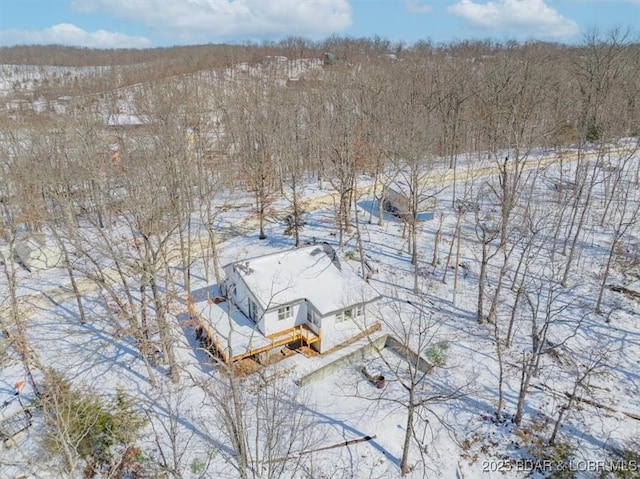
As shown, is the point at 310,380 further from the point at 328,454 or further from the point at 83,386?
the point at 83,386

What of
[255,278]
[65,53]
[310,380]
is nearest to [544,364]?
[310,380]

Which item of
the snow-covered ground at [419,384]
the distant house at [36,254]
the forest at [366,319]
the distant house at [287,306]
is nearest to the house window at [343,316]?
the distant house at [287,306]

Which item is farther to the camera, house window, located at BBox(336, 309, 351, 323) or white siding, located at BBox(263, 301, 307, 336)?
house window, located at BBox(336, 309, 351, 323)

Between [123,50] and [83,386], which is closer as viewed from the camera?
[83,386]

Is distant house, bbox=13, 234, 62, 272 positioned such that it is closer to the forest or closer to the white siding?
the forest

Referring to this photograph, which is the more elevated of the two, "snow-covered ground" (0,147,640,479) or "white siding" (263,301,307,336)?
"white siding" (263,301,307,336)

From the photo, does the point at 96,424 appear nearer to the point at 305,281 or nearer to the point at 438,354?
the point at 305,281

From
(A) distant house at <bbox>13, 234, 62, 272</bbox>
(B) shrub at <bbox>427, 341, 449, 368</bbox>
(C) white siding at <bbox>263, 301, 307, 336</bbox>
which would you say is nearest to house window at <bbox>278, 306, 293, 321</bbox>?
(C) white siding at <bbox>263, 301, 307, 336</bbox>

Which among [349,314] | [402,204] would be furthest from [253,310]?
[402,204]

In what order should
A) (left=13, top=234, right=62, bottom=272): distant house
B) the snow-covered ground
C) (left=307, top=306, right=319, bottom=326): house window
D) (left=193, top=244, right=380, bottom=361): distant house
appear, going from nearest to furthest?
the snow-covered ground, (left=193, top=244, right=380, bottom=361): distant house, (left=307, top=306, right=319, bottom=326): house window, (left=13, top=234, right=62, bottom=272): distant house
